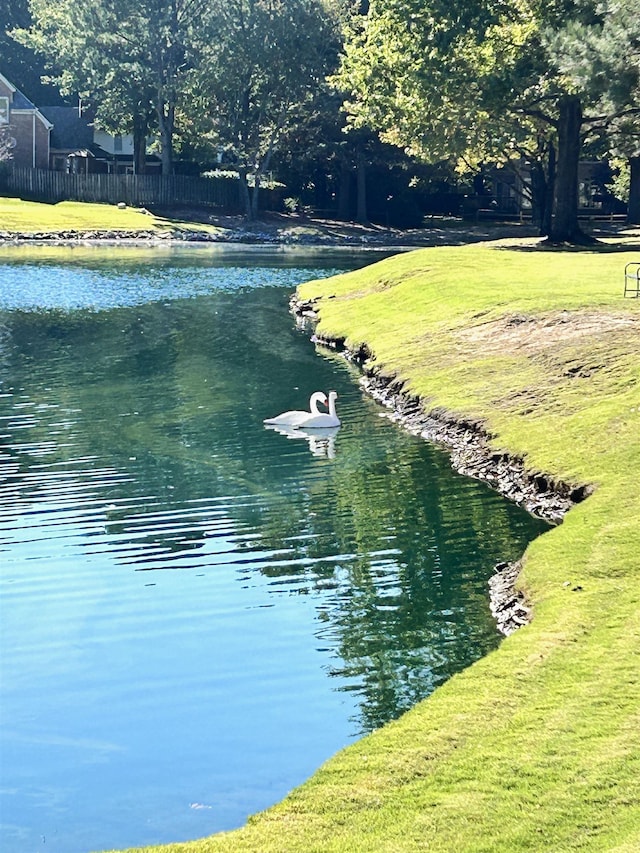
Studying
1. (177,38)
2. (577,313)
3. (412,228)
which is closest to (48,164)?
(177,38)

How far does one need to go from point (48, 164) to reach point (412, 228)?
112 ft

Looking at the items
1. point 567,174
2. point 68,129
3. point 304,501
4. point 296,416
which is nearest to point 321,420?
point 296,416

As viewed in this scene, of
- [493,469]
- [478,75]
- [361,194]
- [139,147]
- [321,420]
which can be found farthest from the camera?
[139,147]

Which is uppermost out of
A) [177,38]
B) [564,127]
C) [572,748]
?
[177,38]

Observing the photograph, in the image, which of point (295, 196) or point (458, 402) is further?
point (295, 196)

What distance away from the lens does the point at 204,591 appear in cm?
1581

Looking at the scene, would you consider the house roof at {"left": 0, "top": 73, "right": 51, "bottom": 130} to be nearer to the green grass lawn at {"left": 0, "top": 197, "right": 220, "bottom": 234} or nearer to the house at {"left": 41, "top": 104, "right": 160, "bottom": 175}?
the house at {"left": 41, "top": 104, "right": 160, "bottom": 175}

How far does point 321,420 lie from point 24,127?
9297 centimetres

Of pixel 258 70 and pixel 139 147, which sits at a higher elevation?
pixel 258 70

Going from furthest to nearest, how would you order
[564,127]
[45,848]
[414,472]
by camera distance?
1. [564,127]
2. [414,472]
3. [45,848]

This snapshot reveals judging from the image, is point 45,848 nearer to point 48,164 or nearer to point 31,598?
point 31,598

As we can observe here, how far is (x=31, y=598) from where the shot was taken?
15523mm

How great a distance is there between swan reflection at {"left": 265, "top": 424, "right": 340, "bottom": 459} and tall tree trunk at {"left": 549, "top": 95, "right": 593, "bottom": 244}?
115 ft

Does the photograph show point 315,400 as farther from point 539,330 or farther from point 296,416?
point 539,330
